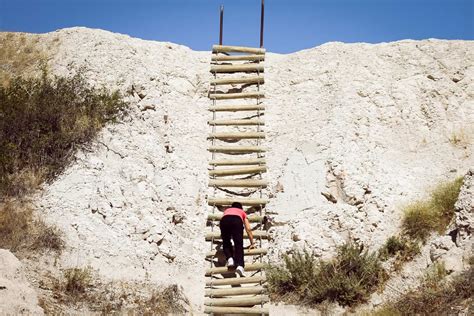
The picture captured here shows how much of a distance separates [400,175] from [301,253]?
332cm

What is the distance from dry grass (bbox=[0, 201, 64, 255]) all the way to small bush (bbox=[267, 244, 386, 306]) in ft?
14.0

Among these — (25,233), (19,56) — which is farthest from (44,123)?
(19,56)

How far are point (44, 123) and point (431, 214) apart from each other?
8914mm

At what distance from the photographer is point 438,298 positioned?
902 cm

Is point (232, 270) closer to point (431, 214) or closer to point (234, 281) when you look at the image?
point (234, 281)

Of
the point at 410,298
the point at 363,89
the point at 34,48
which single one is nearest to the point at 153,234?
the point at 410,298

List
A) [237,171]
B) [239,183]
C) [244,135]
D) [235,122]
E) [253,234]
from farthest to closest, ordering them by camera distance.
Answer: [235,122]
[244,135]
[237,171]
[239,183]
[253,234]

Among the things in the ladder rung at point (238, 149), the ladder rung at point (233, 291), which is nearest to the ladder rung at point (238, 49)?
the ladder rung at point (238, 149)

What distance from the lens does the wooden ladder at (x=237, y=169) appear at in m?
9.92

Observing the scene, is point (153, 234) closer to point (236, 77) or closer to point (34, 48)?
point (236, 77)

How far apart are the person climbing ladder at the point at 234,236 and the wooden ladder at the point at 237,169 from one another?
0.23 meters

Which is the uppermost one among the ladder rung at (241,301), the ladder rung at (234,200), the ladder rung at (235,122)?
the ladder rung at (235,122)

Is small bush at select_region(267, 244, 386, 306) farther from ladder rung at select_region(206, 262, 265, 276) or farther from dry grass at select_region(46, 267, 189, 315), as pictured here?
dry grass at select_region(46, 267, 189, 315)

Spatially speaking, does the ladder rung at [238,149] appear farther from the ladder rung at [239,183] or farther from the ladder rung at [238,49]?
the ladder rung at [238,49]
